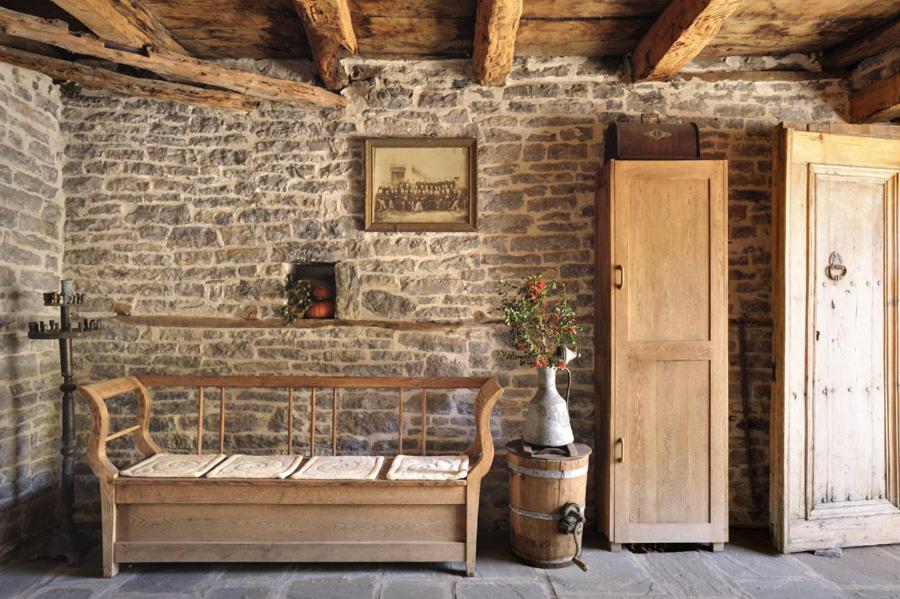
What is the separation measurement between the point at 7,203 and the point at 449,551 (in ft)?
11.2

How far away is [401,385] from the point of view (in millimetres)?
3656

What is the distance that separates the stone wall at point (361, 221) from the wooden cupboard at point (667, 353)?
0.44m

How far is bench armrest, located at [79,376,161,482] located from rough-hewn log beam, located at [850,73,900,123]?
5170 millimetres

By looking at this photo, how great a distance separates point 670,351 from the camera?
3.39 meters

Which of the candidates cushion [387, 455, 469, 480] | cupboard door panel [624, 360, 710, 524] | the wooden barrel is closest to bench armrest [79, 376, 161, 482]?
cushion [387, 455, 469, 480]

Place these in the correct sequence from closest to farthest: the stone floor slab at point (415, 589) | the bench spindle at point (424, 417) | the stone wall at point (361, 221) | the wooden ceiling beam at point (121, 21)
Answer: the stone floor slab at point (415, 589) → the wooden ceiling beam at point (121, 21) → the bench spindle at point (424, 417) → the stone wall at point (361, 221)

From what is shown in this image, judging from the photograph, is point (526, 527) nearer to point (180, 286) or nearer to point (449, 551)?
point (449, 551)

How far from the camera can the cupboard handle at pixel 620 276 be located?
341cm

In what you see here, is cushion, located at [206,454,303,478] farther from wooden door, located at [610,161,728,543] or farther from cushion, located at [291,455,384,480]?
wooden door, located at [610,161,728,543]

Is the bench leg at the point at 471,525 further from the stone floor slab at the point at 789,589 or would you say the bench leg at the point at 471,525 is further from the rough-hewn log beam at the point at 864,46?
the rough-hewn log beam at the point at 864,46

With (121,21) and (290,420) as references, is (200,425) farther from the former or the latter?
(121,21)

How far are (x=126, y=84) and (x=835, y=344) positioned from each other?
16.2 feet

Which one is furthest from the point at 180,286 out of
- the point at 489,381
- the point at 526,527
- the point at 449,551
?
the point at 526,527

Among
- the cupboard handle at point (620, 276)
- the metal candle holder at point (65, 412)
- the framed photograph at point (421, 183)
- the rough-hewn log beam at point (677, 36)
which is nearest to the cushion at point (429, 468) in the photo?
the cupboard handle at point (620, 276)
